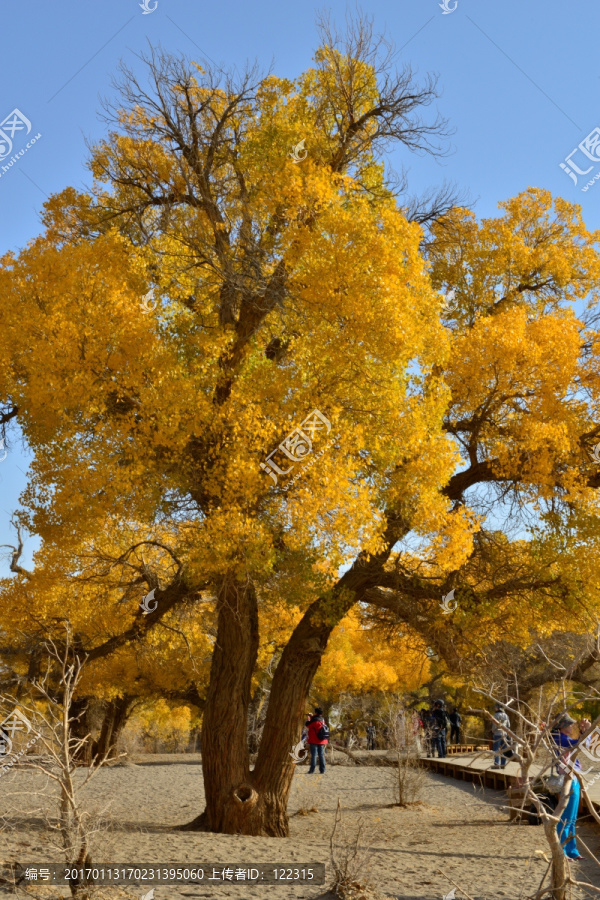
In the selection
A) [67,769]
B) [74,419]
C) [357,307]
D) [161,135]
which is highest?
[161,135]

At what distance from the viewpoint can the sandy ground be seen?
6219 mm

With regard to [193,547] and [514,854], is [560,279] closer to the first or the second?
[193,547]

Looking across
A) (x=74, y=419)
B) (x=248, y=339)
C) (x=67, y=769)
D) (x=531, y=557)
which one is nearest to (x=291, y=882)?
(x=67, y=769)

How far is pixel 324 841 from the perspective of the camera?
8867mm

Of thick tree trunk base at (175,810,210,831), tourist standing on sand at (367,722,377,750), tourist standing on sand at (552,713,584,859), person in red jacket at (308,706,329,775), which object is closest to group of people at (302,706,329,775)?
person in red jacket at (308,706,329,775)

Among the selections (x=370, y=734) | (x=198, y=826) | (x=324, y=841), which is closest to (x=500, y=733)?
(x=324, y=841)

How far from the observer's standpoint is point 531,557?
363 inches

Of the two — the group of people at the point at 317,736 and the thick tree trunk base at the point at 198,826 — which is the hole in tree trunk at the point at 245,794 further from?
the group of people at the point at 317,736

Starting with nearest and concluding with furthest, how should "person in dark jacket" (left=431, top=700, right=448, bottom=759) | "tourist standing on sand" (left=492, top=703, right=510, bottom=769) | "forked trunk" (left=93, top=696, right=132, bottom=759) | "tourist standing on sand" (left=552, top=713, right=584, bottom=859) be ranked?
"tourist standing on sand" (left=492, top=703, right=510, bottom=769)
"tourist standing on sand" (left=552, top=713, right=584, bottom=859)
"person in dark jacket" (left=431, top=700, right=448, bottom=759)
"forked trunk" (left=93, top=696, right=132, bottom=759)

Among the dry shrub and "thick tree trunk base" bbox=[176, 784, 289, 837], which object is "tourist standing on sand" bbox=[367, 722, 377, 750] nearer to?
the dry shrub

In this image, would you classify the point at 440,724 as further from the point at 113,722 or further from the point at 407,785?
the point at 113,722

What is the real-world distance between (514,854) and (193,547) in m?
5.05

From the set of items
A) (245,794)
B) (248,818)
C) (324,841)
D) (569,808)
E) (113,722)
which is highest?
(113,722)

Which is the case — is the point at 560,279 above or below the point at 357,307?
above
